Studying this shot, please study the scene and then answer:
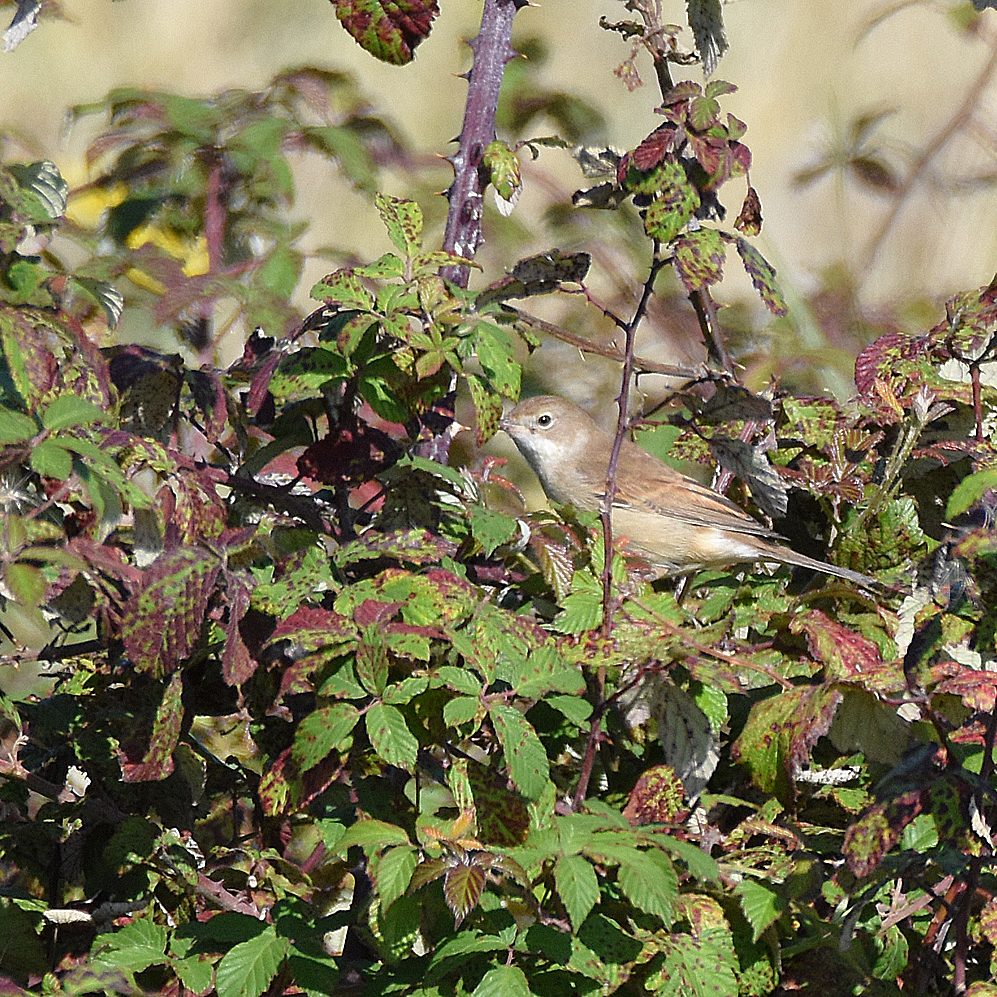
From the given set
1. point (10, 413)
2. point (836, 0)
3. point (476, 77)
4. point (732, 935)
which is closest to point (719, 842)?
point (732, 935)

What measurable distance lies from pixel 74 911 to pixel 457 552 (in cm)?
69

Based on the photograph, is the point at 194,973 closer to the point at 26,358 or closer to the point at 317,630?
the point at 317,630

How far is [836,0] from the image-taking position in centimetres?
500

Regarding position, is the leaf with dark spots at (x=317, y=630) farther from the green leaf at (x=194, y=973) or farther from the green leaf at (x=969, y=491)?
the green leaf at (x=969, y=491)

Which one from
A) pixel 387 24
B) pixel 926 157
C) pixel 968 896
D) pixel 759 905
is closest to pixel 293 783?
pixel 759 905

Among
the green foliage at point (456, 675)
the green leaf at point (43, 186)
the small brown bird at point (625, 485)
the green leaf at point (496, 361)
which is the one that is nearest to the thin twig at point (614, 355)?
the green foliage at point (456, 675)

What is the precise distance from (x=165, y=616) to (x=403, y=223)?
612mm

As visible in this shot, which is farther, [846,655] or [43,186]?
[43,186]

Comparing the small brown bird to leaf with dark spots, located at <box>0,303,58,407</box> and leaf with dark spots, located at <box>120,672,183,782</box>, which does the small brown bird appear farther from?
leaf with dark spots, located at <box>0,303,58,407</box>

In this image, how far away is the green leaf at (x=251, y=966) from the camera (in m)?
1.58

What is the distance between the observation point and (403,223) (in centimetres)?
188

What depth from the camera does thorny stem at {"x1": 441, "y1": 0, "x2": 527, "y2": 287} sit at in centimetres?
219

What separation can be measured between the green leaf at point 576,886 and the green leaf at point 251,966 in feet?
1.17

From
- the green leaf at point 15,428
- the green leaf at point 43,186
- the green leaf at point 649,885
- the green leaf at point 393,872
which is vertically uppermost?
the green leaf at point 43,186
